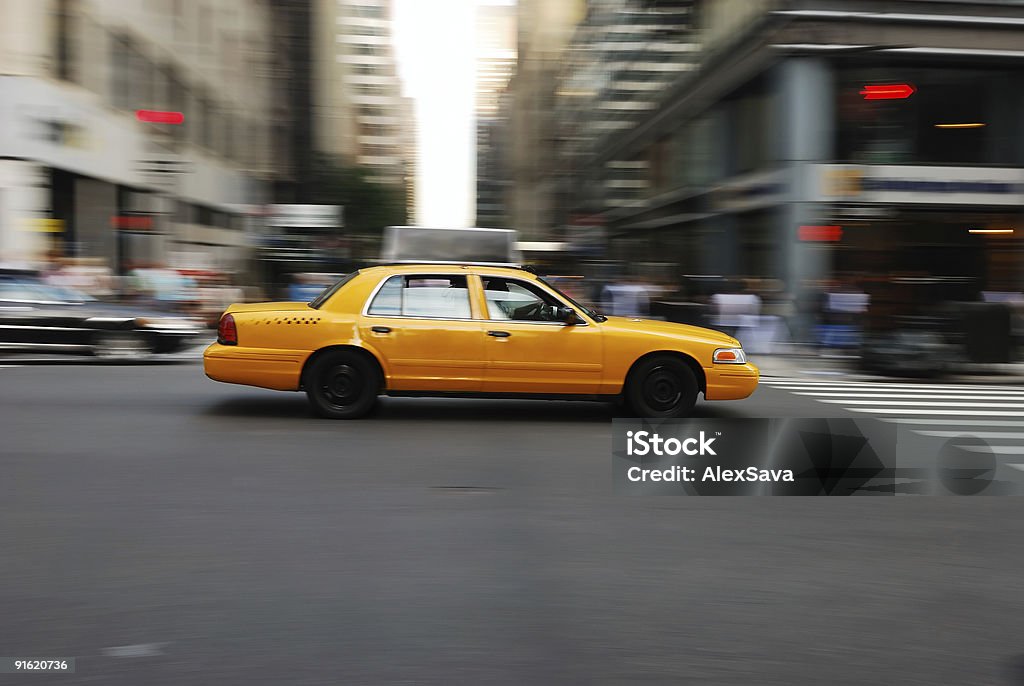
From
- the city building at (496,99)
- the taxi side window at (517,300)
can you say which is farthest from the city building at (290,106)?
the city building at (496,99)

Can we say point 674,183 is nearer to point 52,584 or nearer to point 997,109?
point 997,109

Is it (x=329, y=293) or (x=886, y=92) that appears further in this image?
(x=886, y=92)

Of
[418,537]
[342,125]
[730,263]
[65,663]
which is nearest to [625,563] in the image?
[418,537]

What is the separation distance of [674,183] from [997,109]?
1335cm

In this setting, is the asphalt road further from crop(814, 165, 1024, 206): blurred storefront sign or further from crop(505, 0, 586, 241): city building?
crop(505, 0, 586, 241): city building

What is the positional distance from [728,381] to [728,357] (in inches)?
9.2

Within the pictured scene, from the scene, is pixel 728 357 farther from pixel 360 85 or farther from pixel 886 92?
pixel 360 85

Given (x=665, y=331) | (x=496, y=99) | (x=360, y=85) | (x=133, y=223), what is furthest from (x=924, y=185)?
(x=496, y=99)

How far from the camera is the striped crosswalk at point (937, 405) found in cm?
934

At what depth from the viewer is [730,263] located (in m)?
28.2

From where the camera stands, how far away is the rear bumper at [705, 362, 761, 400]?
31.1 feet

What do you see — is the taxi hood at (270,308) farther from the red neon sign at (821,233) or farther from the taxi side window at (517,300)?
the red neon sign at (821,233)

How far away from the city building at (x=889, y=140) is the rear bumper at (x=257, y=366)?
15738 millimetres

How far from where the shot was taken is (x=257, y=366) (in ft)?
30.2
